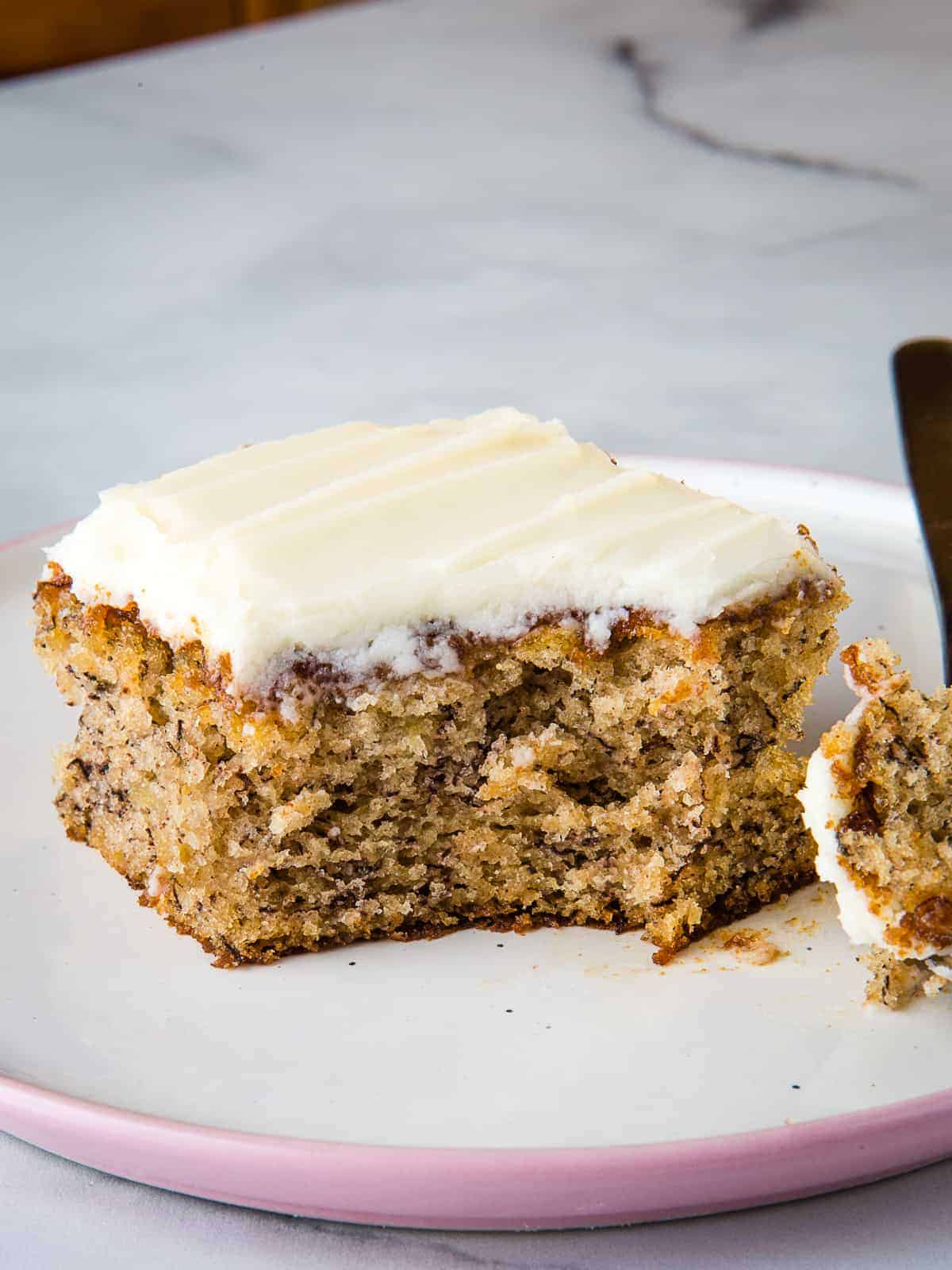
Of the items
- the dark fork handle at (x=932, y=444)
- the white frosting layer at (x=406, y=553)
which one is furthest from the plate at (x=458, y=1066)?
the dark fork handle at (x=932, y=444)

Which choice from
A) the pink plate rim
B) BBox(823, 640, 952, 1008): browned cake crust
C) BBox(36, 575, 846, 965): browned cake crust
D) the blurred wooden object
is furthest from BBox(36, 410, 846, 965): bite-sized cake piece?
the blurred wooden object

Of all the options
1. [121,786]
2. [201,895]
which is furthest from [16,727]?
[201,895]

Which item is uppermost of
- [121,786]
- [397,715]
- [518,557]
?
[518,557]

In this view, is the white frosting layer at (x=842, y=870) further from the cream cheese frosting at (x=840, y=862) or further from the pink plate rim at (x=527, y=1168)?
the pink plate rim at (x=527, y=1168)

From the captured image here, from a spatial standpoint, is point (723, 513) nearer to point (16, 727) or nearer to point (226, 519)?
point (226, 519)

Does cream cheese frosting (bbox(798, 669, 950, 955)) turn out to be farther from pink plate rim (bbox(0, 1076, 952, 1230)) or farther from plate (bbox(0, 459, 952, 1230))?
pink plate rim (bbox(0, 1076, 952, 1230))

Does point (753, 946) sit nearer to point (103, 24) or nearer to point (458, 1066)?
point (458, 1066)
